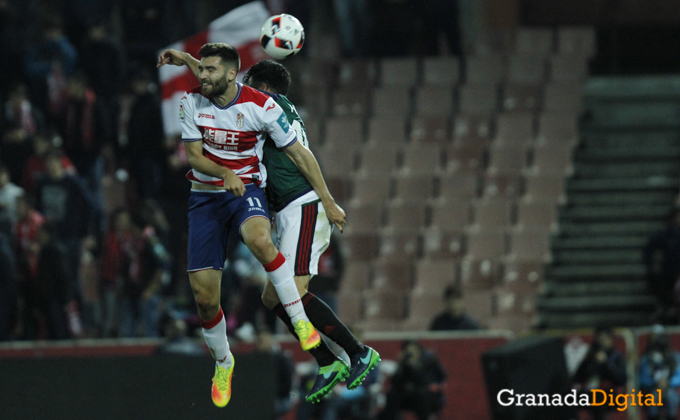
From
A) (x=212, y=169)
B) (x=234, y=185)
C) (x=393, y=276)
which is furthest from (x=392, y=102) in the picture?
(x=234, y=185)

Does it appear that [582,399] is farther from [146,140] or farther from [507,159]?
[146,140]

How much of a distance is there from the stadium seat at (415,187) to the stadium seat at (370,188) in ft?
0.46

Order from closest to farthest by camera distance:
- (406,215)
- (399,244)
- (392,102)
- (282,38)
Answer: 1. (282,38)
2. (399,244)
3. (406,215)
4. (392,102)

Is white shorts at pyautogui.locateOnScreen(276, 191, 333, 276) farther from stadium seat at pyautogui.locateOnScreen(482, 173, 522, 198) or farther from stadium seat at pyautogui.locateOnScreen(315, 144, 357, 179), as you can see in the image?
stadium seat at pyautogui.locateOnScreen(315, 144, 357, 179)

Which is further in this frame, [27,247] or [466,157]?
[466,157]

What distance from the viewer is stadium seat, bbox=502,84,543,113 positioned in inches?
557

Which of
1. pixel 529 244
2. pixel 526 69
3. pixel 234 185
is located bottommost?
pixel 529 244

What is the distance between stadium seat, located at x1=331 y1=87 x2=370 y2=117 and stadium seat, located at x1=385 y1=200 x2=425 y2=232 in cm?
162

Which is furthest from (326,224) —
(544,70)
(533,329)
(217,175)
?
(544,70)

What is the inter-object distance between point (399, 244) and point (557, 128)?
245 centimetres

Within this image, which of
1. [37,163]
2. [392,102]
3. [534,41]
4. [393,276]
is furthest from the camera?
[534,41]

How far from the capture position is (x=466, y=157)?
13828 millimetres

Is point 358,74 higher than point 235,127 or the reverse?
higher

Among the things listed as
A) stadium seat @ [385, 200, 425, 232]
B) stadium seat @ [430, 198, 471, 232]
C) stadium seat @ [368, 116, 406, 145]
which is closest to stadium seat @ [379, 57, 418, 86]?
stadium seat @ [368, 116, 406, 145]
